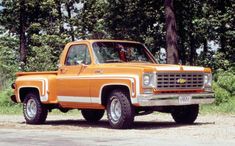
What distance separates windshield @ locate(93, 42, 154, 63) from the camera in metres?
13.8

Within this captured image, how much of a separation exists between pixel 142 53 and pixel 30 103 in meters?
3.34

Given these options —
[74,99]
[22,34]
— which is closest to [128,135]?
[74,99]

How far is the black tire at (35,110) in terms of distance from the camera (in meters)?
15.0

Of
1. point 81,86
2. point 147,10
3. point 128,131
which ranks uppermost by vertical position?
point 147,10

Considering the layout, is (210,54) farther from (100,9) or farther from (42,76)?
(42,76)

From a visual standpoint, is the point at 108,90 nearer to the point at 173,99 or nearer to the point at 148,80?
the point at 148,80

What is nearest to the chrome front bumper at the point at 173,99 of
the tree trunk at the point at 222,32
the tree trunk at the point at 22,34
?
the tree trunk at the point at 222,32

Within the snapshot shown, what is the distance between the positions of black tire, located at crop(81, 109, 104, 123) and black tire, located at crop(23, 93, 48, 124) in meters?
1.30

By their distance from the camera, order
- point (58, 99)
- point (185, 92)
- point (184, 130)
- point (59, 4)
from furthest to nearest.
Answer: point (59, 4) → point (58, 99) → point (185, 92) → point (184, 130)

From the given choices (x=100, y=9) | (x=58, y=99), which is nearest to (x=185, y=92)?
(x=58, y=99)

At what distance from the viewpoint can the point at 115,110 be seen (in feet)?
42.2

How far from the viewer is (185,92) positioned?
13.0 m

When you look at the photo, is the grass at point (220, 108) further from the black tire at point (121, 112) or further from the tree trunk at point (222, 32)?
the tree trunk at point (222, 32)

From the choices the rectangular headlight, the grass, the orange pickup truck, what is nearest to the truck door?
the orange pickup truck
